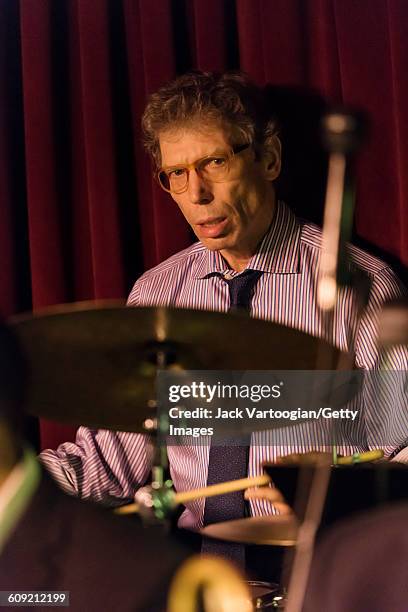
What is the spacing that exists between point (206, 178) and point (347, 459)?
1.82 feet

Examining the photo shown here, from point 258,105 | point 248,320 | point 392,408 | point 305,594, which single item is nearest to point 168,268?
point 258,105

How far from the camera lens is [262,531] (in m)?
1.03

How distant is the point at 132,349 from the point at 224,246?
1.47ft

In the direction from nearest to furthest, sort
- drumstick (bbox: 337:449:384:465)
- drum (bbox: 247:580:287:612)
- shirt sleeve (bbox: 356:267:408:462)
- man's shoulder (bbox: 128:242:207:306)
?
drum (bbox: 247:580:287:612) < drumstick (bbox: 337:449:384:465) < shirt sleeve (bbox: 356:267:408:462) < man's shoulder (bbox: 128:242:207:306)

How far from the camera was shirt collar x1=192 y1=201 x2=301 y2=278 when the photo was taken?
56.7 inches

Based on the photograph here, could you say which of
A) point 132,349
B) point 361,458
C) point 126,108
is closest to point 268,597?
point 361,458

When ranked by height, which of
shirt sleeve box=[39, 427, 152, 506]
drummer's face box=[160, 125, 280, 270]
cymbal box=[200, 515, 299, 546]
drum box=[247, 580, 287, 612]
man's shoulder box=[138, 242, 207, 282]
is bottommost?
drum box=[247, 580, 287, 612]

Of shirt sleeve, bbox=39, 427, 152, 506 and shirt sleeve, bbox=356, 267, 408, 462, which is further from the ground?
shirt sleeve, bbox=356, 267, 408, 462

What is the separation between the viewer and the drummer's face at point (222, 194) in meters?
1.42

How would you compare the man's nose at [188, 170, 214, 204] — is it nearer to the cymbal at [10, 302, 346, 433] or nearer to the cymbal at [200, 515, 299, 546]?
the cymbal at [10, 302, 346, 433]

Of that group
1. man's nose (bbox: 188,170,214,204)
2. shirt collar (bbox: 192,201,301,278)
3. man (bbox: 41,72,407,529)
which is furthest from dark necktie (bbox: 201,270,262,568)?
man's nose (bbox: 188,170,214,204)

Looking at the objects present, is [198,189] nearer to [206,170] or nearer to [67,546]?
[206,170]

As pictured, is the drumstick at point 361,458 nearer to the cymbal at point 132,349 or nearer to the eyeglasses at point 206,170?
the cymbal at point 132,349

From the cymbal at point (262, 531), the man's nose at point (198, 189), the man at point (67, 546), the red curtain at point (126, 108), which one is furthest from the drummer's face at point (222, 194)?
the man at point (67, 546)
